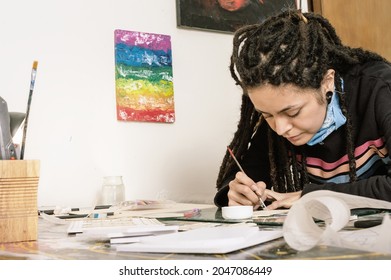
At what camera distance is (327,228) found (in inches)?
16.8

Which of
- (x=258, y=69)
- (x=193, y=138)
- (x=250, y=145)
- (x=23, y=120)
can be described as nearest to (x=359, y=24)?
(x=193, y=138)

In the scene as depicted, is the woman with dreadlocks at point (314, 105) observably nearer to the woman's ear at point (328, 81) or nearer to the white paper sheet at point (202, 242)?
the woman's ear at point (328, 81)

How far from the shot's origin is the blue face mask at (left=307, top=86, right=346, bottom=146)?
109 cm

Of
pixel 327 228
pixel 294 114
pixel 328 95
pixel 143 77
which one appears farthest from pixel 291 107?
pixel 143 77

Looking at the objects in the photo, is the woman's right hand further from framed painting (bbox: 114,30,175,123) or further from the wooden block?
framed painting (bbox: 114,30,175,123)

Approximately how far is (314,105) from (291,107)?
2.8 inches

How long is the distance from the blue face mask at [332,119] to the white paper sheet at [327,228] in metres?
0.63

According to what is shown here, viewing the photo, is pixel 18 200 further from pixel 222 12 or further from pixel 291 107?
pixel 222 12

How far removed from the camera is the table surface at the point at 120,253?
0.39m

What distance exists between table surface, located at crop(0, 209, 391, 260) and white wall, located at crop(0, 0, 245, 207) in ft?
3.25

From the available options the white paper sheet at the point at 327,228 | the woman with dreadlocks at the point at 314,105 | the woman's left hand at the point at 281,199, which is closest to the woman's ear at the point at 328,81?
the woman with dreadlocks at the point at 314,105

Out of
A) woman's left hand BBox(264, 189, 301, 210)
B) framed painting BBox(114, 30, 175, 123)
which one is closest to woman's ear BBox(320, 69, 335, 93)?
woman's left hand BBox(264, 189, 301, 210)

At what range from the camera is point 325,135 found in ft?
3.70
